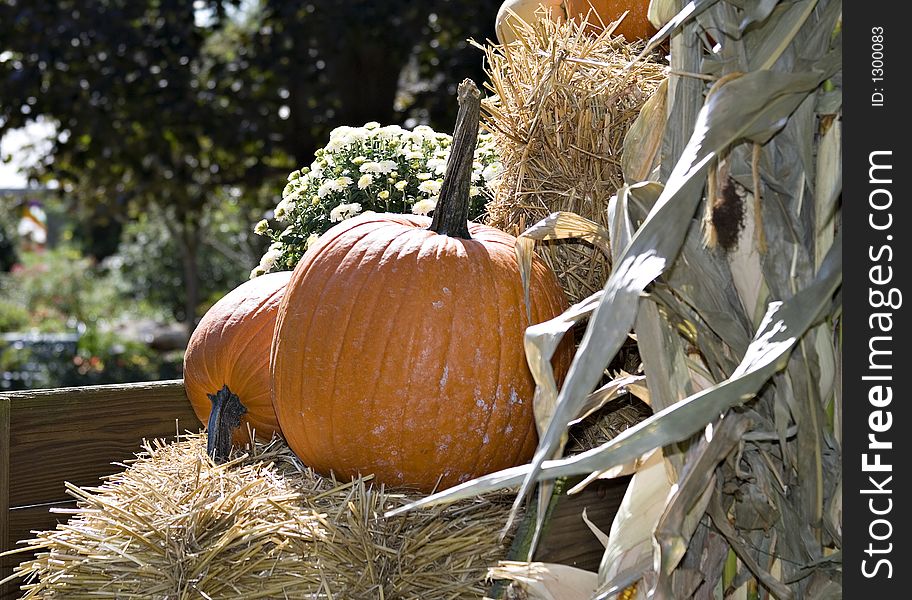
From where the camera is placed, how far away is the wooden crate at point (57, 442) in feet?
5.53

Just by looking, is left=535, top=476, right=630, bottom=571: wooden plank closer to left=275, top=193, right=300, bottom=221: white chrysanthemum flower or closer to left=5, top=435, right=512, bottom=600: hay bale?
left=5, top=435, right=512, bottom=600: hay bale

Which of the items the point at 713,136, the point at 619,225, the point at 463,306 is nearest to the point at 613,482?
the point at 463,306

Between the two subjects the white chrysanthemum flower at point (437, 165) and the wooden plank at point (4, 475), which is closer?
the wooden plank at point (4, 475)

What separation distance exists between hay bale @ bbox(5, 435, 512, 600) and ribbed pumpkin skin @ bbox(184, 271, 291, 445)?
310mm

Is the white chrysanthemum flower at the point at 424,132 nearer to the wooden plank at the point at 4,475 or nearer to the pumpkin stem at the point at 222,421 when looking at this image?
the pumpkin stem at the point at 222,421

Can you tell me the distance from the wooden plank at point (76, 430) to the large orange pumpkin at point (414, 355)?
1.50 feet

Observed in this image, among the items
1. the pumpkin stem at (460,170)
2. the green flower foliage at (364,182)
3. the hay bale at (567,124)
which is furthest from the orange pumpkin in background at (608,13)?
the pumpkin stem at (460,170)

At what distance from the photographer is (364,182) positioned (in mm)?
1992

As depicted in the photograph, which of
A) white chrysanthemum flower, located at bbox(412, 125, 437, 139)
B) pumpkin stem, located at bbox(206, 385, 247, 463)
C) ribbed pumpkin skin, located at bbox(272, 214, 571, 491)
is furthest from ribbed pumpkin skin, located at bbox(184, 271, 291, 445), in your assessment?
white chrysanthemum flower, located at bbox(412, 125, 437, 139)

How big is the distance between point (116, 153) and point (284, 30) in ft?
4.60

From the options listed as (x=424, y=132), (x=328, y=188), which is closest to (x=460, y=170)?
(x=328, y=188)

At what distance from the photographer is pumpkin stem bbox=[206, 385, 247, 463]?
5.13ft

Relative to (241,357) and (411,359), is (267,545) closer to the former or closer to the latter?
(411,359)

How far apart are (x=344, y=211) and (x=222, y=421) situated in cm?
57
